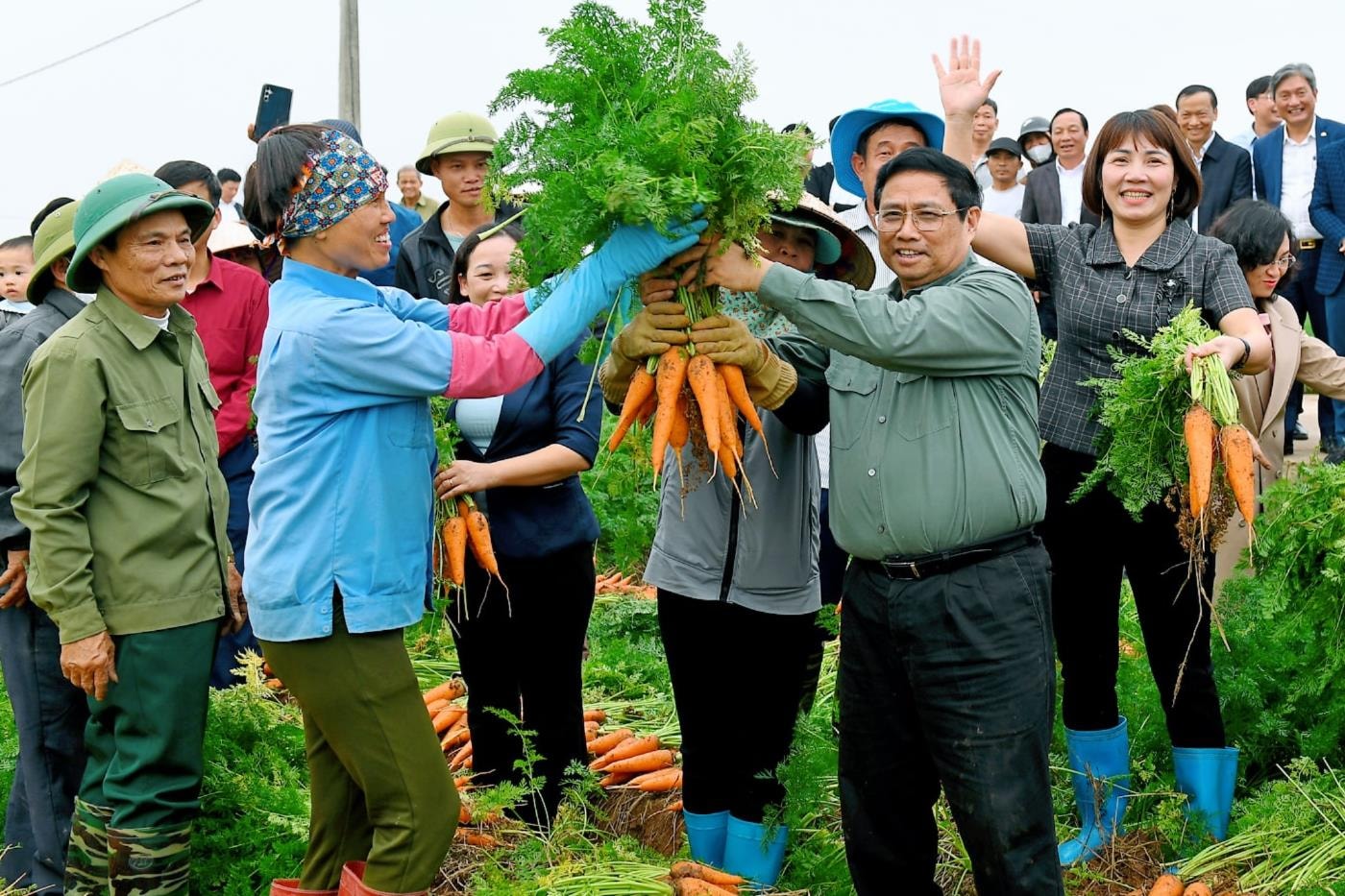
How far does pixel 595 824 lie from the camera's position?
4312 mm

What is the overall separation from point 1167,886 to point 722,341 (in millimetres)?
2146

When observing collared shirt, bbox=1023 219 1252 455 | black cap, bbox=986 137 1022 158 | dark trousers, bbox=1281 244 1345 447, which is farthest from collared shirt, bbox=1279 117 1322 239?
collared shirt, bbox=1023 219 1252 455

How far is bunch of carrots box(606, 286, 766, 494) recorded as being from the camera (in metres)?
2.98

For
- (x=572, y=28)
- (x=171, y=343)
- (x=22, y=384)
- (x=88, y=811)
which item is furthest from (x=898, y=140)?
(x=88, y=811)

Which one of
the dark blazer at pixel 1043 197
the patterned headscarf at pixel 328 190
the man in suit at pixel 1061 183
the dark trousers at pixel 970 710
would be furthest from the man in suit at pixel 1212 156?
the patterned headscarf at pixel 328 190

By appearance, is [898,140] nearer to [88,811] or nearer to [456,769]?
[456,769]

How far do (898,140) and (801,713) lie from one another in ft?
6.23

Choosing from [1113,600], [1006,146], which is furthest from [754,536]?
[1006,146]

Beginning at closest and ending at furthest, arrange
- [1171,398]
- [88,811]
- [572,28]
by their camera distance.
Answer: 1. [572,28]
2. [88,811]
3. [1171,398]

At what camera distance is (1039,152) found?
9.77 m

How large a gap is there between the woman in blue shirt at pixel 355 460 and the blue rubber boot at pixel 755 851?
980mm

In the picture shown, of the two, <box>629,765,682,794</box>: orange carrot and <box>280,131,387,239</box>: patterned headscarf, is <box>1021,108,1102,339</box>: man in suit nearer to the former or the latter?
<box>629,765,682,794</box>: orange carrot

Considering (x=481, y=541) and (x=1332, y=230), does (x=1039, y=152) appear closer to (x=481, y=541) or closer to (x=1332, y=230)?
(x=1332, y=230)

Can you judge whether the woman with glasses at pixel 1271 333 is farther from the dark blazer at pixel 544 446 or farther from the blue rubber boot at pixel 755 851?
the dark blazer at pixel 544 446
